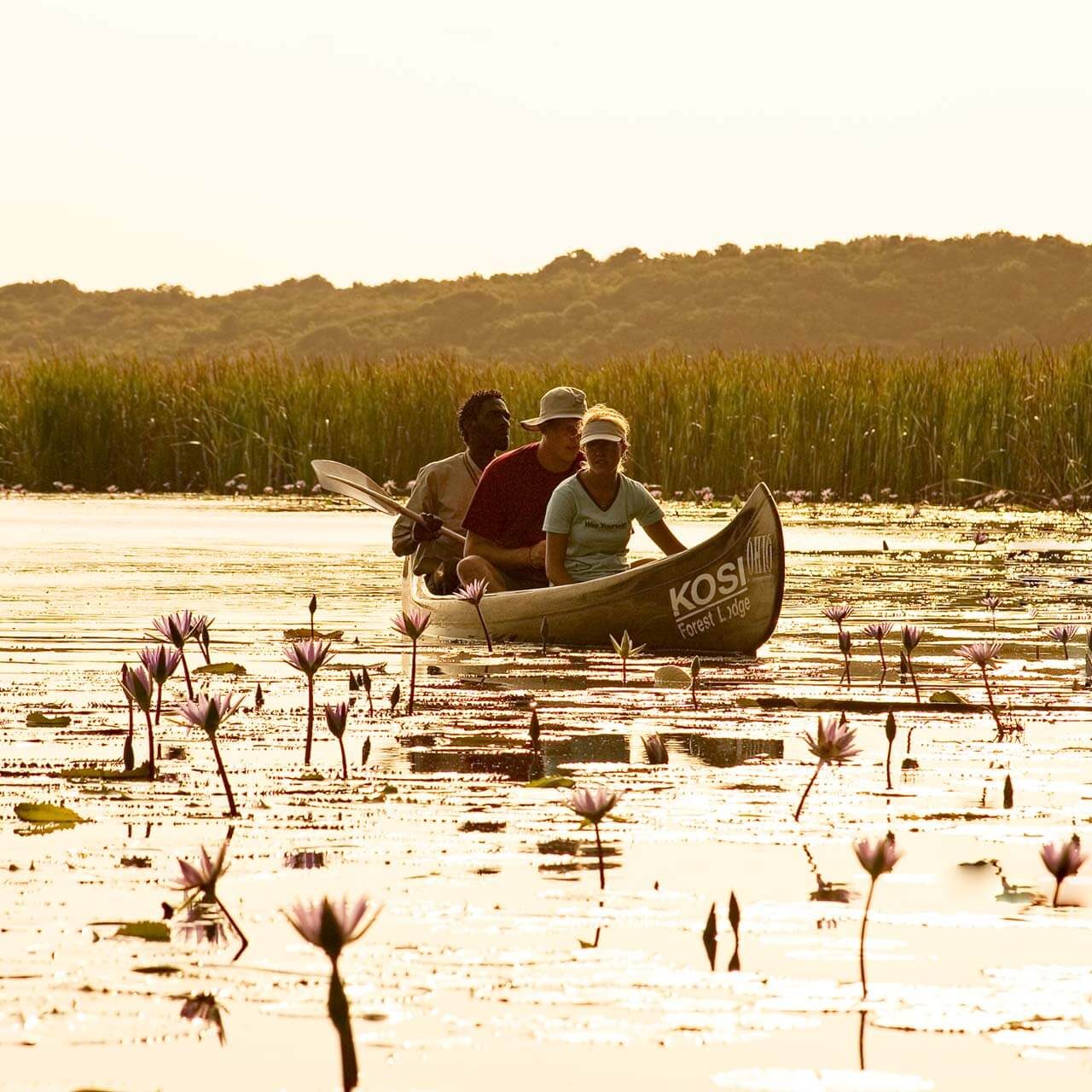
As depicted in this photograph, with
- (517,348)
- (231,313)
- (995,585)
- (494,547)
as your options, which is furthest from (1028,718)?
(231,313)

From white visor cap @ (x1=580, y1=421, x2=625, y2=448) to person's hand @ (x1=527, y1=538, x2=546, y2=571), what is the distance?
108cm

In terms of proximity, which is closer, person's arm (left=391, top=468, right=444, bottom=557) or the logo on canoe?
the logo on canoe

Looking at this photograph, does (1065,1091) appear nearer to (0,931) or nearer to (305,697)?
(0,931)

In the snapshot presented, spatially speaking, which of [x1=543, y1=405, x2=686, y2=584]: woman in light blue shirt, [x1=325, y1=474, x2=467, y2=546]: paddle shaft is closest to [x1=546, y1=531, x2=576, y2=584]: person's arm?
[x1=543, y1=405, x2=686, y2=584]: woman in light blue shirt

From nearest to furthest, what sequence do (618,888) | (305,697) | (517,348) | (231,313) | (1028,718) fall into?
(618,888), (1028,718), (305,697), (517,348), (231,313)

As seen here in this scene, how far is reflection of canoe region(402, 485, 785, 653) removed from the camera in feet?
30.6

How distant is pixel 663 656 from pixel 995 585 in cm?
394

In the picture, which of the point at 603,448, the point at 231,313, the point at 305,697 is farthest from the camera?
the point at 231,313

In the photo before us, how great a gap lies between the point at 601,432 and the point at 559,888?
5083 millimetres

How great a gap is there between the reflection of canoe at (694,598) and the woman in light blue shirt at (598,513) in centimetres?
21

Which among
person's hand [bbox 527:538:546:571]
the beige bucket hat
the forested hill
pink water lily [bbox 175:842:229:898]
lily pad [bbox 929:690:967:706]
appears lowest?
lily pad [bbox 929:690:967:706]

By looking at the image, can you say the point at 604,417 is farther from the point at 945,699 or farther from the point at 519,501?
the point at 945,699

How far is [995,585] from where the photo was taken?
42.4 ft

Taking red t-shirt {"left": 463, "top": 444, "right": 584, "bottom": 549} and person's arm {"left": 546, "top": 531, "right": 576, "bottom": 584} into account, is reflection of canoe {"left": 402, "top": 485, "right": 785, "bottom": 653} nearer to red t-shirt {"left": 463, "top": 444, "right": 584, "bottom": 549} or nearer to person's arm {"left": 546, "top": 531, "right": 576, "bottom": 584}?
person's arm {"left": 546, "top": 531, "right": 576, "bottom": 584}
